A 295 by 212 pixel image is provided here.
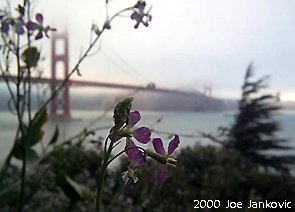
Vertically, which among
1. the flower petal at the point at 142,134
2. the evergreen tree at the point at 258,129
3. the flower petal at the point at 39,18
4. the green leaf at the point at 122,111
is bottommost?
the evergreen tree at the point at 258,129

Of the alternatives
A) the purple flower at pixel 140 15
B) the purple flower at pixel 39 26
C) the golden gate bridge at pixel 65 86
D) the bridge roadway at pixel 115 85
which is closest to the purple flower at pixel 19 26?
the purple flower at pixel 39 26

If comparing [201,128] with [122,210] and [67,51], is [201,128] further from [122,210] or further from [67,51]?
[67,51]

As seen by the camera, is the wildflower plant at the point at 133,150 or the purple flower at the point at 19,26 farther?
the purple flower at the point at 19,26

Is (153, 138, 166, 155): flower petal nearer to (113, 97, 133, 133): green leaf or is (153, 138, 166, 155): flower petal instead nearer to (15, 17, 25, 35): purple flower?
(113, 97, 133, 133): green leaf

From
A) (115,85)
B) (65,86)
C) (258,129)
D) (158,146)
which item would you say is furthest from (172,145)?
(258,129)

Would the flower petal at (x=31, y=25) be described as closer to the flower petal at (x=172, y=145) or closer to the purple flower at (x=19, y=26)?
the purple flower at (x=19, y=26)

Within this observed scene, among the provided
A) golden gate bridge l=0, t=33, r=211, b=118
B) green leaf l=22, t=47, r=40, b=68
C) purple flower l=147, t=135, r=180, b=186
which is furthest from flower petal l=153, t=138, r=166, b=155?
golden gate bridge l=0, t=33, r=211, b=118

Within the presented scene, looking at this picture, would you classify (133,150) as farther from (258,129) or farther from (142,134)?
(258,129)
